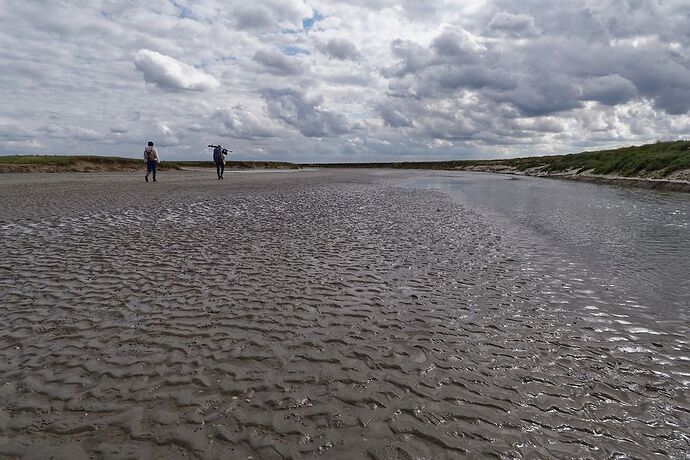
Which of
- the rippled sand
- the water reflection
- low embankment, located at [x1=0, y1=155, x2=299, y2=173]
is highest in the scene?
low embankment, located at [x1=0, y1=155, x2=299, y2=173]

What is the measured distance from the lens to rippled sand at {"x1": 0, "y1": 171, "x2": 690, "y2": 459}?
14.9 feet

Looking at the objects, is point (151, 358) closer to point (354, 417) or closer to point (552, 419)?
point (354, 417)

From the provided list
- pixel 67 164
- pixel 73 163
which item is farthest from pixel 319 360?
pixel 73 163

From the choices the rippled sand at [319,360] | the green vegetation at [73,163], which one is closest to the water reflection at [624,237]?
Answer: the rippled sand at [319,360]

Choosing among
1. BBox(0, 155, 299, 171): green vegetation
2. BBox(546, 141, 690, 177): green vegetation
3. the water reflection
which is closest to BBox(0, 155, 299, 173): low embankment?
BBox(0, 155, 299, 171): green vegetation

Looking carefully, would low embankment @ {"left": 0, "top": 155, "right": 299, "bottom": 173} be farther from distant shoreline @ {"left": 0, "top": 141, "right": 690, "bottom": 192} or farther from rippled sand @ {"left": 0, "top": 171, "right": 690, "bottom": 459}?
rippled sand @ {"left": 0, "top": 171, "right": 690, "bottom": 459}

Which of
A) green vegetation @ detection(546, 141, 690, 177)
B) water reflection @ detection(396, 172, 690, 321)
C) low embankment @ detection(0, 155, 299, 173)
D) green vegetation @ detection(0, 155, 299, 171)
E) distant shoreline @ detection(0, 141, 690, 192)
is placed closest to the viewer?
water reflection @ detection(396, 172, 690, 321)

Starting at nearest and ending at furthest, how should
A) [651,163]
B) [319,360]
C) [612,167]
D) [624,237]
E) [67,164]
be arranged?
[319,360], [624,237], [651,163], [612,167], [67,164]

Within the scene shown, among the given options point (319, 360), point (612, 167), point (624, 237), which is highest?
point (612, 167)

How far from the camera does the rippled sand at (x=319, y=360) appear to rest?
453 centimetres

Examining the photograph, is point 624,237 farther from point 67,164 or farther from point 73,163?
point 73,163

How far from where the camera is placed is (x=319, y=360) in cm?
627

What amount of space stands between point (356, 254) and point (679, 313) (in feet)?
26.7

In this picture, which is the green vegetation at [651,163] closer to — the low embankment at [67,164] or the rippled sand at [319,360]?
the rippled sand at [319,360]
